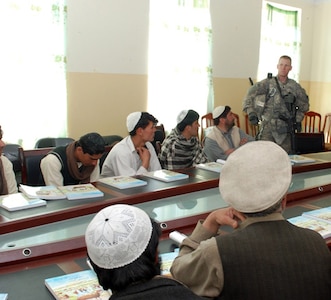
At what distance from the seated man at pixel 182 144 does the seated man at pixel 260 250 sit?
221cm

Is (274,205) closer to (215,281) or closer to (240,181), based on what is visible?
(240,181)

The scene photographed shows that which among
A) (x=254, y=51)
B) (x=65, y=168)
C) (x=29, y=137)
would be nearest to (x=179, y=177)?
(x=65, y=168)

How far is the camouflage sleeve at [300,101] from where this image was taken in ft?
15.6

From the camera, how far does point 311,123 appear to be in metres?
6.82

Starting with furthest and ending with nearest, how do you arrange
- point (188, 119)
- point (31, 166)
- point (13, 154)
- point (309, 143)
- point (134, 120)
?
point (309, 143)
point (13, 154)
point (188, 119)
point (134, 120)
point (31, 166)

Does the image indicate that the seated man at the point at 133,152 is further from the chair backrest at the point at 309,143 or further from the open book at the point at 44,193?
the chair backrest at the point at 309,143

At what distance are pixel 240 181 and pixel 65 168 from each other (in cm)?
174

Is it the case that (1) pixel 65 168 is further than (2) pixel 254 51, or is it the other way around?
(2) pixel 254 51

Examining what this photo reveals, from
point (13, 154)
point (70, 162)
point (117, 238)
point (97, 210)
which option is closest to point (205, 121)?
point (13, 154)

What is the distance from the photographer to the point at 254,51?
243 inches

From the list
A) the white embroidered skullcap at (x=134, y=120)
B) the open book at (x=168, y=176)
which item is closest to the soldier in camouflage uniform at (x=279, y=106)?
the white embroidered skullcap at (x=134, y=120)

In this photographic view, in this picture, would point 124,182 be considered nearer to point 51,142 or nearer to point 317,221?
point 317,221

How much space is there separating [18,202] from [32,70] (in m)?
2.54

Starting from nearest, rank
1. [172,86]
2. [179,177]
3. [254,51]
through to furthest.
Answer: [179,177]
[172,86]
[254,51]
